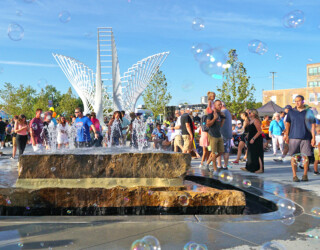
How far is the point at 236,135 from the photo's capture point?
13.1 metres

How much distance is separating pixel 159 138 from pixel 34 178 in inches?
354

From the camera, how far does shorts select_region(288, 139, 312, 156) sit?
251 inches

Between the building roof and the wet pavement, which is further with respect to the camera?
the building roof

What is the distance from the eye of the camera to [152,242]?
3.09 metres

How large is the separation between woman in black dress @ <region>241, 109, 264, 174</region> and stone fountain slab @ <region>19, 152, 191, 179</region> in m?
3.61

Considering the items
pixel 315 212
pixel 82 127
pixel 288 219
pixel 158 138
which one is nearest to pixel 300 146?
pixel 315 212

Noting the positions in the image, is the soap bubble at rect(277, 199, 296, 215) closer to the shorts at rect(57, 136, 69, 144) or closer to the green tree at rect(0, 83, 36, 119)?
the shorts at rect(57, 136, 69, 144)

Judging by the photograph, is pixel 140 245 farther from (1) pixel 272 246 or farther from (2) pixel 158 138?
(2) pixel 158 138

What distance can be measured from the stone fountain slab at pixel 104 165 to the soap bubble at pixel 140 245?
1.87m

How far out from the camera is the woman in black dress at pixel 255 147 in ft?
26.1

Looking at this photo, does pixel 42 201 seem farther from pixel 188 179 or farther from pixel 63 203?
pixel 188 179

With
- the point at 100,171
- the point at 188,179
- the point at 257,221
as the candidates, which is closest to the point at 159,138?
the point at 188,179

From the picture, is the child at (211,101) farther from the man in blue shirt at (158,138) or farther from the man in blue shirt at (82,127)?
the man in blue shirt at (158,138)

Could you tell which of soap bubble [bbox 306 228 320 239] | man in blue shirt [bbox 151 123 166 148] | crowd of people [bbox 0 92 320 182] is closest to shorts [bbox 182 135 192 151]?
crowd of people [bbox 0 92 320 182]
